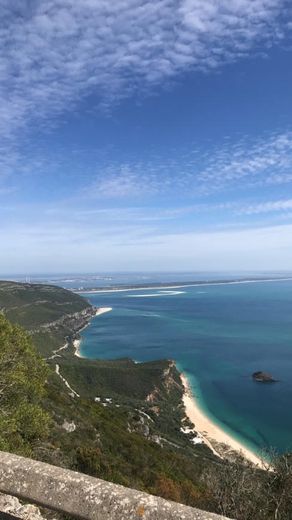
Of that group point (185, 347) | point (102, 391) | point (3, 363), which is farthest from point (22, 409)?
point (185, 347)

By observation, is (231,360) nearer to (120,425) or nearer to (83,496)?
(120,425)

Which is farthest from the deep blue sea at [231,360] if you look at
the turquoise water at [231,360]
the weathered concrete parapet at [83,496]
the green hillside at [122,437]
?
the weathered concrete parapet at [83,496]

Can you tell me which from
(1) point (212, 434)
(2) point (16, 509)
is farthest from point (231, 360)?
(2) point (16, 509)

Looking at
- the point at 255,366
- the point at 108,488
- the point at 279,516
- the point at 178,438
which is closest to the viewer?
the point at 108,488

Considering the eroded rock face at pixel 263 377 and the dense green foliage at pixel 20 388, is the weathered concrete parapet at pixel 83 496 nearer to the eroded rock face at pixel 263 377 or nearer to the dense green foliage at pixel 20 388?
the dense green foliage at pixel 20 388

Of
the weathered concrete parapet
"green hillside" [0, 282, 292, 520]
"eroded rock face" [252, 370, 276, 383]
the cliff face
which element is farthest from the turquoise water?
the weathered concrete parapet

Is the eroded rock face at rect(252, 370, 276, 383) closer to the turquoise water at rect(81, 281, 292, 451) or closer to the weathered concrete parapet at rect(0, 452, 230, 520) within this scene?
the turquoise water at rect(81, 281, 292, 451)

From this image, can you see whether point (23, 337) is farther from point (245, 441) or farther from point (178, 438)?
point (245, 441)
